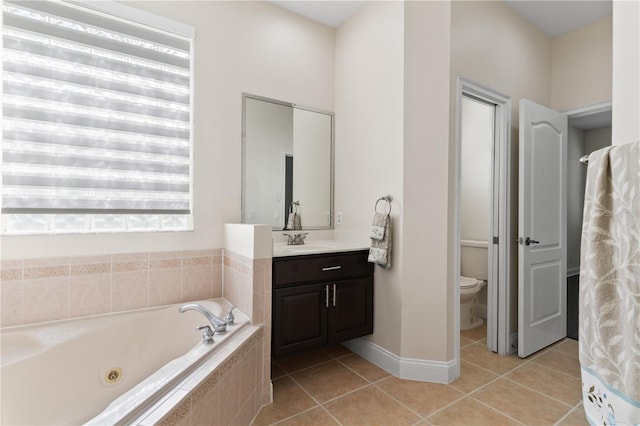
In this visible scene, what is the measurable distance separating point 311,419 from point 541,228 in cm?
228

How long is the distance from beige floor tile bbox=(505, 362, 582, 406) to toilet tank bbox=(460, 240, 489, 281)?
1136 millimetres

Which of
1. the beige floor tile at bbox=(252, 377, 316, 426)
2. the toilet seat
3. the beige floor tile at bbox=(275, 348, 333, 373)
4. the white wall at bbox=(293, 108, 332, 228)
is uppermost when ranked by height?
the white wall at bbox=(293, 108, 332, 228)

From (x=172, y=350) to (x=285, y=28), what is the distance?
8.39 feet

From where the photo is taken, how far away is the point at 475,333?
2895 millimetres

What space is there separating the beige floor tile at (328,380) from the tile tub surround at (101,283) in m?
0.87

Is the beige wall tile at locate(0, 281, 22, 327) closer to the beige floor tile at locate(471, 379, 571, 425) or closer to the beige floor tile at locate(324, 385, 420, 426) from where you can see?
the beige floor tile at locate(324, 385, 420, 426)

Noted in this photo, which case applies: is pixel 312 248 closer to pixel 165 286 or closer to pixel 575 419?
pixel 165 286

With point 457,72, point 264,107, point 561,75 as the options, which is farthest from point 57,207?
point 561,75

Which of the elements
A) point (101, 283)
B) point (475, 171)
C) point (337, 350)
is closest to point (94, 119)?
point (101, 283)

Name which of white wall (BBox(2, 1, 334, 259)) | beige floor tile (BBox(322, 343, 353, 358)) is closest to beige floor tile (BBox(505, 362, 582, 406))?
beige floor tile (BBox(322, 343, 353, 358))

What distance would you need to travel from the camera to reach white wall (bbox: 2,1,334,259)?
6.89ft

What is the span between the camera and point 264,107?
2463mm

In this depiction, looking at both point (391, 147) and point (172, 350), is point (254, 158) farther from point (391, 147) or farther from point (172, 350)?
point (172, 350)

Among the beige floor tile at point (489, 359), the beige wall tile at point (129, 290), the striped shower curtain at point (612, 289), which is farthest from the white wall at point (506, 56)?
the beige wall tile at point (129, 290)
